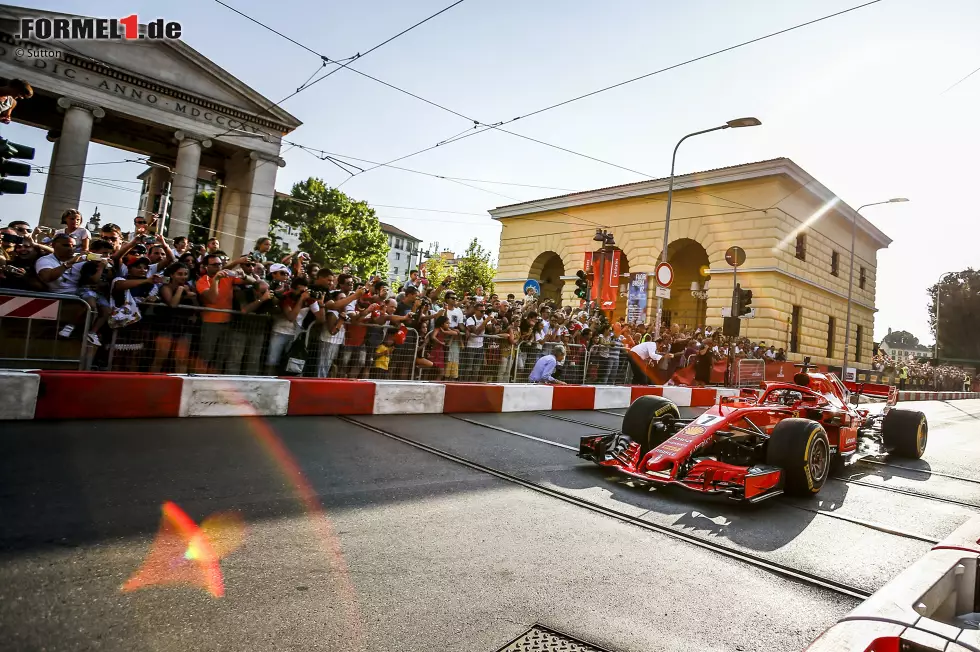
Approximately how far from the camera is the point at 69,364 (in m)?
5.96

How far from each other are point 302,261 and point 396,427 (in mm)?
3873

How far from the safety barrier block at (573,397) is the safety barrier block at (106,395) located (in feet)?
19.9

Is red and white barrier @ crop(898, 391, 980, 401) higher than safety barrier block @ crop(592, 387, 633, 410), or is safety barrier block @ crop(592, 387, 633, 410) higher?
red and white barrier @ crop(898, 391, 980, 401)

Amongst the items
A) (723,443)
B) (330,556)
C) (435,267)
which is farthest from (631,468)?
(435,267)

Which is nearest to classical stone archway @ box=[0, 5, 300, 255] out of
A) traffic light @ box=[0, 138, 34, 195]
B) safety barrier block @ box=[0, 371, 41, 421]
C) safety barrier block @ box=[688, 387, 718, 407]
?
traffic light @ box=[0, 138, 34, 195]

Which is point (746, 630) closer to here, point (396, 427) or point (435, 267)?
point (396, 427)

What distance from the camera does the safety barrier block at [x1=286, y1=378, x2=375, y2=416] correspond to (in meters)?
6.71

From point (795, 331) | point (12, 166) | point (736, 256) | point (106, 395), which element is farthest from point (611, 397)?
point (795, 331)

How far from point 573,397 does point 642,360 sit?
149 inches

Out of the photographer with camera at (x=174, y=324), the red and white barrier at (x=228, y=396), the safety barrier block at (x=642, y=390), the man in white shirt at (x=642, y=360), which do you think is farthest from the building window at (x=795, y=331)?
the photographer with camera at (x=174, y=324)

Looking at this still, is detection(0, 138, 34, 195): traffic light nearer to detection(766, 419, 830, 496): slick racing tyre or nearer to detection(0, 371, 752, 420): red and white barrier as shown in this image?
detection(0, 371, 752, 420): red and white barrier

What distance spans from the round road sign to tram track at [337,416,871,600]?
820 inches

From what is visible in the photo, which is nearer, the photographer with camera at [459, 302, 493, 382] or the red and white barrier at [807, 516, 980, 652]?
the red and white barrier at [807, 516, 980, 652]

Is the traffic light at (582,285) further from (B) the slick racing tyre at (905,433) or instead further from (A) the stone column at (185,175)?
(A) the stone column at (185,175)
